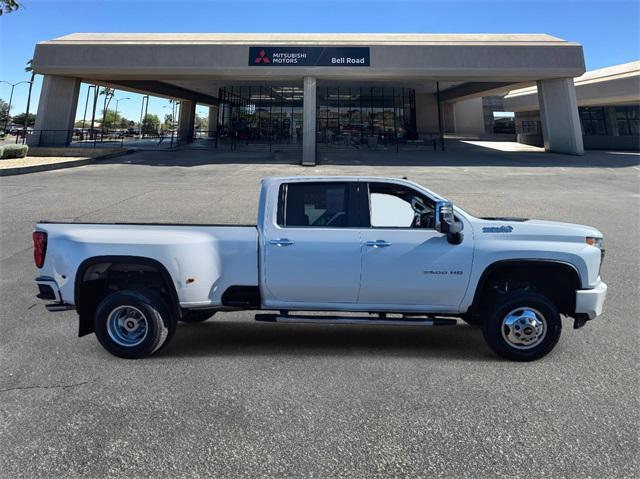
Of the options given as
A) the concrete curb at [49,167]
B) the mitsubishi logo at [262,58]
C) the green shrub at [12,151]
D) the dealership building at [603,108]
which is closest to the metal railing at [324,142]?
the mitsubishi logo at [262,58]

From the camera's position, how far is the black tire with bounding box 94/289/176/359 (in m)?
3.99

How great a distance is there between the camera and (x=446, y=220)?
3.85 meters

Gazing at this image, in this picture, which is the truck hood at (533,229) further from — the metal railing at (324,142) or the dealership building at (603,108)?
the dealership building at (603,108)

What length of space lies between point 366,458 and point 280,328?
7.99 feet

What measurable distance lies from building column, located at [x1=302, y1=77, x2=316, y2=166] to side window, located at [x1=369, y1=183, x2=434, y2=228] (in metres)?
21.5

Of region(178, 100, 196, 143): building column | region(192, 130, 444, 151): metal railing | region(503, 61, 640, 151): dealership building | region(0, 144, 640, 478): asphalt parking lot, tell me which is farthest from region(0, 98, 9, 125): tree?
region(0, 144, 640, 478): asphalt parking lot

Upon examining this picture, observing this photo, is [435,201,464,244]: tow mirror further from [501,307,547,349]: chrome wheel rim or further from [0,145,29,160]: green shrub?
[0,145,29,160]: green shrub

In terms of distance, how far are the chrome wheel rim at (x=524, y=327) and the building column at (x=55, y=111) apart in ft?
103

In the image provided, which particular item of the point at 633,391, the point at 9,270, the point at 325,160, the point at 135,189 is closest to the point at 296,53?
the point at 325,160

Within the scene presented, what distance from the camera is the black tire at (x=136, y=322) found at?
3.99 meters

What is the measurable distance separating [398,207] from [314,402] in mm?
2085

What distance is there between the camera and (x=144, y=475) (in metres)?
2.59

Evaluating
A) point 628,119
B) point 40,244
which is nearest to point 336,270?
point 40,244

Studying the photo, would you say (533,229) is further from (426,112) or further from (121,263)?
(426,112)
